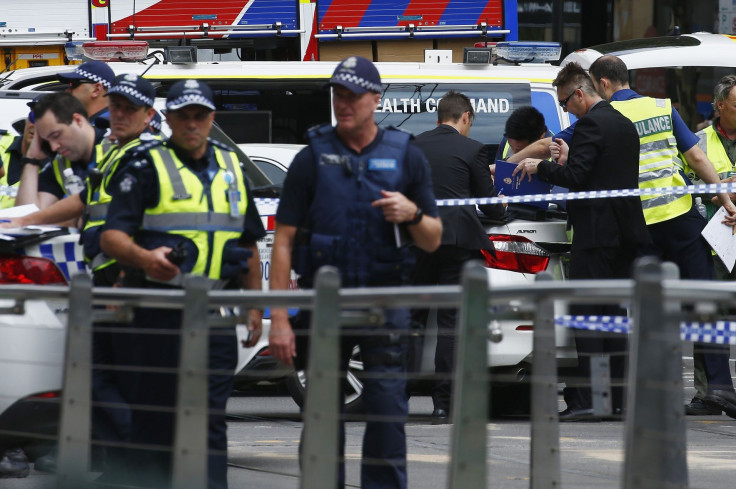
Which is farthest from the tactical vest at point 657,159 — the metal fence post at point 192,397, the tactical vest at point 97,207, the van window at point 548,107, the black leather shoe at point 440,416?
the metal fence post at point 192,397

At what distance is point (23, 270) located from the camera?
5895mm

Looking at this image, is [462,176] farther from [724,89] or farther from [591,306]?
[724,89]

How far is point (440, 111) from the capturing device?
27.6 feet

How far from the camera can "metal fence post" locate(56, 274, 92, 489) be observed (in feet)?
15.9

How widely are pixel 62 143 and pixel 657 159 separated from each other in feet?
11.9

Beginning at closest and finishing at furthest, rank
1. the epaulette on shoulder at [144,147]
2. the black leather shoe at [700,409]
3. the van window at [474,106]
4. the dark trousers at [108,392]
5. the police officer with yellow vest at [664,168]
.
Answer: the epaulette on shoulder at [144,147] < the dark trousers at [108,392] < the black leather shoe at [700,409] < the police officer with yellow vest at [664,168] < the van window at [474,106]

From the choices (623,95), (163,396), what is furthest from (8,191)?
(623,95)

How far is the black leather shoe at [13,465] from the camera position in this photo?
20.2ft

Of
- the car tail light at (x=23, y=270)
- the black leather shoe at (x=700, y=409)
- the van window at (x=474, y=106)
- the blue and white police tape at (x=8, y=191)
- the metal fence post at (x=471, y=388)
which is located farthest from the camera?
the van window at (x=474, y=106)

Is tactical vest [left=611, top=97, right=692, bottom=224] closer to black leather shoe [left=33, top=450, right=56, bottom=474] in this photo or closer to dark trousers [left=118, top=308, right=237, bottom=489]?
black leather shoe [left=33, top=450, right=56, bottom=474]

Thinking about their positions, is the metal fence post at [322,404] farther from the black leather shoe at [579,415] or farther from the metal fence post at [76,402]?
the black leather shoe at [579,415]

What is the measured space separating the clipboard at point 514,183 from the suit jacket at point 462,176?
692mm

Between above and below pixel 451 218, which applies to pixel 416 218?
below

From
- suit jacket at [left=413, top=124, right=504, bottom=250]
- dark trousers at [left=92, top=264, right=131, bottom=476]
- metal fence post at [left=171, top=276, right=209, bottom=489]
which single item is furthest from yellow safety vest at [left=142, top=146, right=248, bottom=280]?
suit jacket at [left=413, top=124, right=504, bottom=250]
